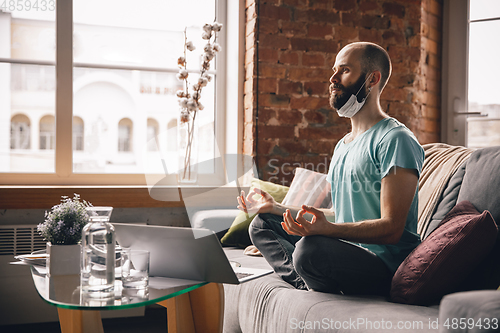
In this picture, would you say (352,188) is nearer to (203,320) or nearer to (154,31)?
(203,320)

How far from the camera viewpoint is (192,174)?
265 centimetres

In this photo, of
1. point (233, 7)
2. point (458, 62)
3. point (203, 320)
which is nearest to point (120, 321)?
point (203, 320)

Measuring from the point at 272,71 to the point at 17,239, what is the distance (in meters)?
1.70

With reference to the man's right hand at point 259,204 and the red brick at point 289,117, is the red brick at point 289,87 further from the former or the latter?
the man's right hand at point 259,204

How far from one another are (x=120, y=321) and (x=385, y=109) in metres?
2.03

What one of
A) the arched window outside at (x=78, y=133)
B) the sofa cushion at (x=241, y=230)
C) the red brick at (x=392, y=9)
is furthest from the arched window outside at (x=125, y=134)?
the red brick at (x=392, y=9)

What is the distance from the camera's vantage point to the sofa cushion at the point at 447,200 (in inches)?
61.7

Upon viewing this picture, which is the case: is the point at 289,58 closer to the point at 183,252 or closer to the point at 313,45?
the point at 313,45

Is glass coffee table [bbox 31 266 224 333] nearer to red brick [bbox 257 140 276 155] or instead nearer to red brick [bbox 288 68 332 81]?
red brick [bbox 257 140 276 155]

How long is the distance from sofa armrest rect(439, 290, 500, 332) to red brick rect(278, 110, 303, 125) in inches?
81.2

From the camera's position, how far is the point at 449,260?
46.2 inches

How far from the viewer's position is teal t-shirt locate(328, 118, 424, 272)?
132cm

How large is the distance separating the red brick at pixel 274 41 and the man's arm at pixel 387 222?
64.3 inches

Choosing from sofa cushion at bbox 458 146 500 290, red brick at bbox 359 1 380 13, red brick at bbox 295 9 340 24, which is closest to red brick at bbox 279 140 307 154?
red brick at bbox 295 9 340 24
